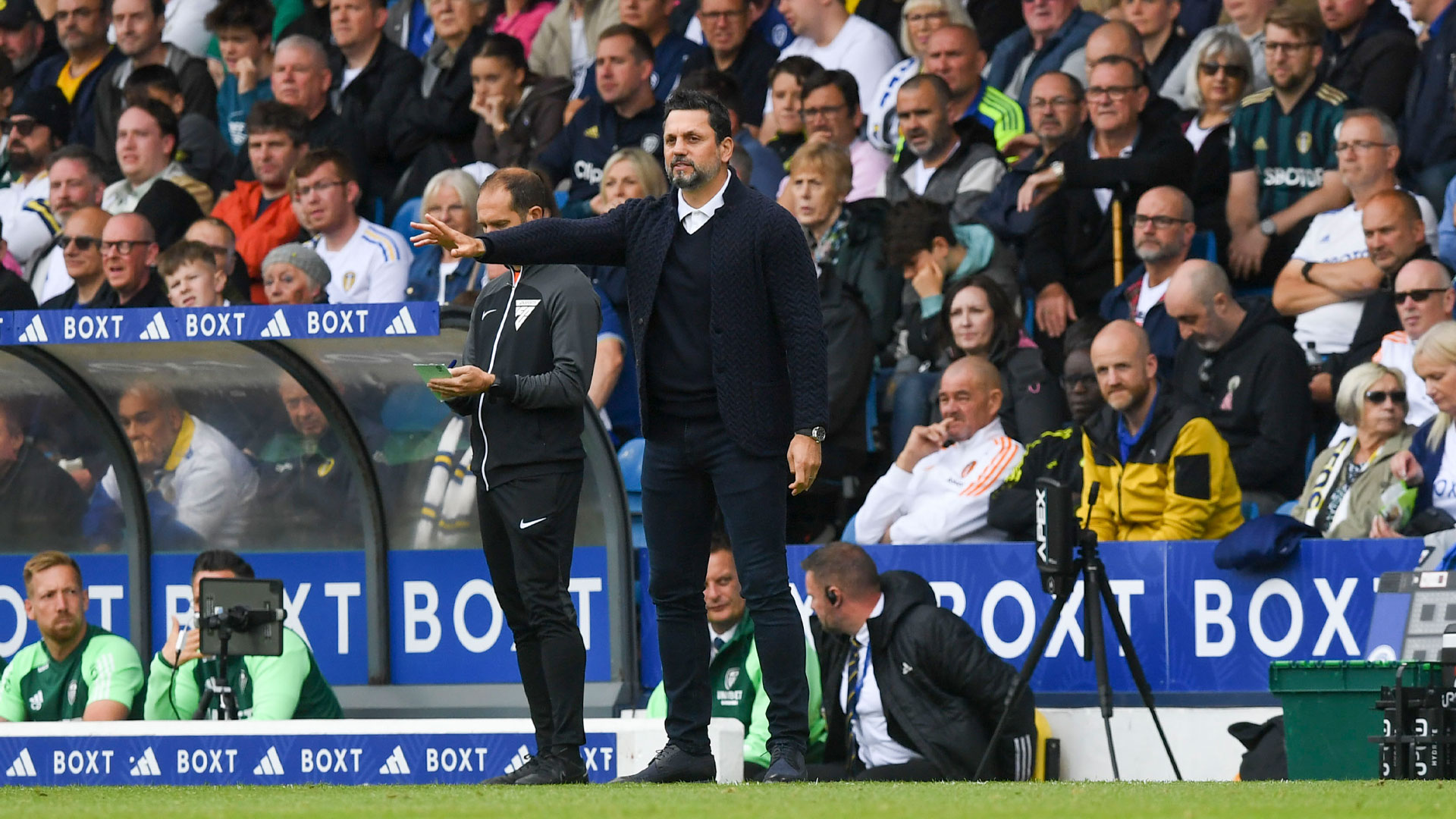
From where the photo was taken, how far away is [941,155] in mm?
11742

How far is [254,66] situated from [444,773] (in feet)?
27.7

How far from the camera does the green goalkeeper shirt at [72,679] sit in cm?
986

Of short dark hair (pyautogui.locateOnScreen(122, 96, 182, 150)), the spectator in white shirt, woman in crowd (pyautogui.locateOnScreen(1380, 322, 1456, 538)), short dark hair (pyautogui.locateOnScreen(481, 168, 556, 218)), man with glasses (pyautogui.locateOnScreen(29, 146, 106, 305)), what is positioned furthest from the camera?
man with glasses (pyautogui.locateOnScreen(29, 146, 106, 305))

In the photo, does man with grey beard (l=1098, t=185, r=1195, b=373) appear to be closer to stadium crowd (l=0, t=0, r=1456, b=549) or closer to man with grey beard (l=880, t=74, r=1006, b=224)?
stadium crowd (l=0, t=0, r=1456, b=549)

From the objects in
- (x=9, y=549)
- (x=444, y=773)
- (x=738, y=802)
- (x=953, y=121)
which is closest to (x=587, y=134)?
(x=953, y=121)

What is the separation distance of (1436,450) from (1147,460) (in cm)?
118

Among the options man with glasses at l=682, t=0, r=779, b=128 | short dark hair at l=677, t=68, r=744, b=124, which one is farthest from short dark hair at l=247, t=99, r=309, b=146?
short dark hair at l=677, t=68, r=744, b=124

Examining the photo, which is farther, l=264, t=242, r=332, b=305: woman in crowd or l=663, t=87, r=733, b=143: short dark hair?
l=264, t=242, r=332, b=305: woman in crowd

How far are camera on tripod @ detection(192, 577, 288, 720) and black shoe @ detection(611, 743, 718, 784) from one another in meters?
2.60

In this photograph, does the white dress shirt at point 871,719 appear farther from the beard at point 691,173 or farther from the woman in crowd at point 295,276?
the woman in crowd at point 295,276

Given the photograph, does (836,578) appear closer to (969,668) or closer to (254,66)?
(969,668)

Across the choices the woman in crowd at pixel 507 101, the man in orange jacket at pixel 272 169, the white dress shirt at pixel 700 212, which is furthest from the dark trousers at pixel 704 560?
the man in orange jacket at pixel 272 169

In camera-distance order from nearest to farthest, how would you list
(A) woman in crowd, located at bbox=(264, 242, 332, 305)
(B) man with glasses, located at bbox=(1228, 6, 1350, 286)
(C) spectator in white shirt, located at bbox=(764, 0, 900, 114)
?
1. (B) man with glasses, located at bbox=(1228, 6, 1350, 286)
2. (A) woman in crowd, located at bbox=(264, 242, 332, 305)
3. (C) spectator in white shirt, located at bbox=(764, 0, 900, 114)

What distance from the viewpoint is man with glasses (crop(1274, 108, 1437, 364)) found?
33.8 ft
